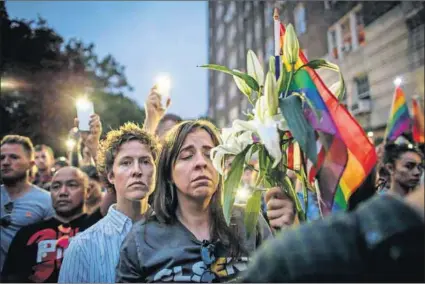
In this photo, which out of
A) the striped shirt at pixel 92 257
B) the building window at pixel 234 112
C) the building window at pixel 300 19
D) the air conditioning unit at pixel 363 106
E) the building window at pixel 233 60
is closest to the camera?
the striped shirt at pixel 92 257

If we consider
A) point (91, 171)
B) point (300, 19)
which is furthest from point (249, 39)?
point (91, 171)

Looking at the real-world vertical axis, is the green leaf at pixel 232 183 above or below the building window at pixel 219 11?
below

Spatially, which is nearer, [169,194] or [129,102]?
[169,194]

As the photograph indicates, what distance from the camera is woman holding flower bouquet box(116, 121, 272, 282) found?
1.91m

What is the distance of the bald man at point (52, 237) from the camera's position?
9.95ft

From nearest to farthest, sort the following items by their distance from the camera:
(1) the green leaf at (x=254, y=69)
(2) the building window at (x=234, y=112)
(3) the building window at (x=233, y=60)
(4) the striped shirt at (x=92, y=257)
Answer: (1) the green leaf at (x=254, y=69) → (4) the striped shirt at (x=92, y=257) → (2) the building window at (x=234, y=112) → (3) the building window at (x=233, y=60)

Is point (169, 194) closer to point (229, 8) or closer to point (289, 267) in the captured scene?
point (289, 267)

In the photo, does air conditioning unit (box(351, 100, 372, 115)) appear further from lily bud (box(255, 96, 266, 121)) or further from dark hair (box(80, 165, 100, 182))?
lily bud (box(255, 96, 266, 121))

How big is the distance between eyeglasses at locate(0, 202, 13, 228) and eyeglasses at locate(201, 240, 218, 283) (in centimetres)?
236

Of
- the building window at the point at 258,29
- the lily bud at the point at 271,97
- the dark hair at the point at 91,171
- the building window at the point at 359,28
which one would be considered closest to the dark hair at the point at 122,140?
the lily bud at the point at 271,97

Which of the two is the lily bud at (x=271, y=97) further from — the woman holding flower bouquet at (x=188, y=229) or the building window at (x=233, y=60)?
the building window at (x=233, y=60)

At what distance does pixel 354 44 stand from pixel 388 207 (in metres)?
16.6

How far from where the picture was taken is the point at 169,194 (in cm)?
223

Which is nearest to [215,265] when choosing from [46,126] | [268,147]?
[268,147]
